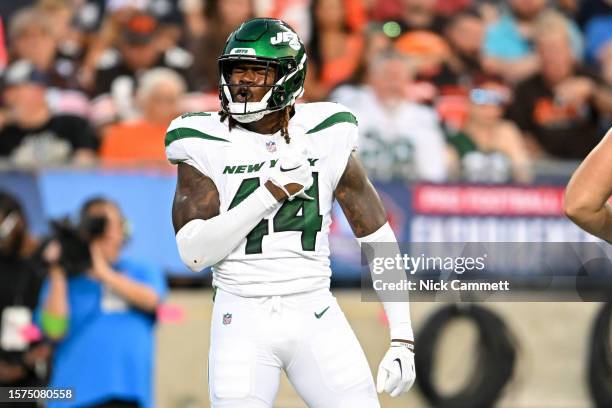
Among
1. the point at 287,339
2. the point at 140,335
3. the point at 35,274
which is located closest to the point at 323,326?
the point at 287,339

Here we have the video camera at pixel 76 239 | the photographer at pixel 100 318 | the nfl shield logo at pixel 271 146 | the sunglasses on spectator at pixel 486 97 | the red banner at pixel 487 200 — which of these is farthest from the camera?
the sunglasses on spectator at pixel 486 97

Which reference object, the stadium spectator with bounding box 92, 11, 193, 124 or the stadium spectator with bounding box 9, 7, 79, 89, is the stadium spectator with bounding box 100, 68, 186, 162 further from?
the stadium spectator with bounding box 9, 7, 79, 89

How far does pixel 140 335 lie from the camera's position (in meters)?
7.56

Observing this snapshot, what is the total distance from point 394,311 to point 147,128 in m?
4.51

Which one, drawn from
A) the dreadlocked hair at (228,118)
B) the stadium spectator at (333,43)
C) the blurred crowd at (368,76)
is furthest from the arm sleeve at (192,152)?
the stadium spectator at (333,43)

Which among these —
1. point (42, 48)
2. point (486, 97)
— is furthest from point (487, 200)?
point (42, 48)

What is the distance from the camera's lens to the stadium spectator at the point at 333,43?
972cm

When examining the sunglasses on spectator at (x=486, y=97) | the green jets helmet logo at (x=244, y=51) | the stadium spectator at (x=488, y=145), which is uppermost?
the green jets helmet logo at (x=244, y=51)

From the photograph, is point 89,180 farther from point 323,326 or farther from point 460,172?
point 323,326

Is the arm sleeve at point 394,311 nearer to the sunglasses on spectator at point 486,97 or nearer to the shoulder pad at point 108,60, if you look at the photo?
the sunglasses on spectator at point 486,97

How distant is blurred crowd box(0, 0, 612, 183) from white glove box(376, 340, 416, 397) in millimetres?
3835

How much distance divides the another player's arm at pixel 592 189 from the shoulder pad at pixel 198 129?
5.46 ft

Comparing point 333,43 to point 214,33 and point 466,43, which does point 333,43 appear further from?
point 466,43

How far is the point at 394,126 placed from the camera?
29.3 ft
